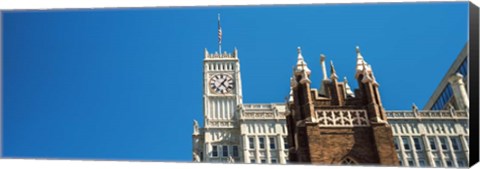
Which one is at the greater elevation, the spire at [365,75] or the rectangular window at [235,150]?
the rectangular window at [235,150]

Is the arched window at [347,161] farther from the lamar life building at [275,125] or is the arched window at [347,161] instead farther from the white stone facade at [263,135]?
the white stone facade at [263,135]

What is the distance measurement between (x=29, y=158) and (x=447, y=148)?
47.1m

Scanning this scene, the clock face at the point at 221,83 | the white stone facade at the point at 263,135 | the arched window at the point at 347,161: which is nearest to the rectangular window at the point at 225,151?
the white stone facade at the point at 263,135

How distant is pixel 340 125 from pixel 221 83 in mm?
46474

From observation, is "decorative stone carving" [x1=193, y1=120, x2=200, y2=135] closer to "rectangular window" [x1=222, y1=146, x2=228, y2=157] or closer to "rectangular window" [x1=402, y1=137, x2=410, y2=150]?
"rectangular window" [x1=222, y1=146, x2=228, y2=157]

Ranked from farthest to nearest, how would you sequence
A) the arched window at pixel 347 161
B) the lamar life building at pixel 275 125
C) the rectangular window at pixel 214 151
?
the rectangular window at pixel 214 151
the lamar life building at pixel 275 125
the arched window at pixel 347 161

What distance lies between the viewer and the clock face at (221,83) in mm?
63938

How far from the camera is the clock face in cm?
6394

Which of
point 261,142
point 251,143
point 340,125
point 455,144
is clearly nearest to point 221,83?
point 251,143

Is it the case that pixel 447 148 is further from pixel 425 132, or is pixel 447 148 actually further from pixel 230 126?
pixel 230 126

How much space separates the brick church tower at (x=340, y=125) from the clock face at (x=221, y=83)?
44.2 m

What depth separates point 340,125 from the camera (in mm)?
18172

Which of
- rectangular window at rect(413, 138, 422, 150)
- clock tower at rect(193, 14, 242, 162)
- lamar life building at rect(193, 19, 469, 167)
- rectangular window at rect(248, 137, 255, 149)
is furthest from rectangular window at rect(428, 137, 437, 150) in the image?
clock tower at rect(193, 14, 242, 162)

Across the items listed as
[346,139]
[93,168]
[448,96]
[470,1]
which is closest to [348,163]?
[346,139]
